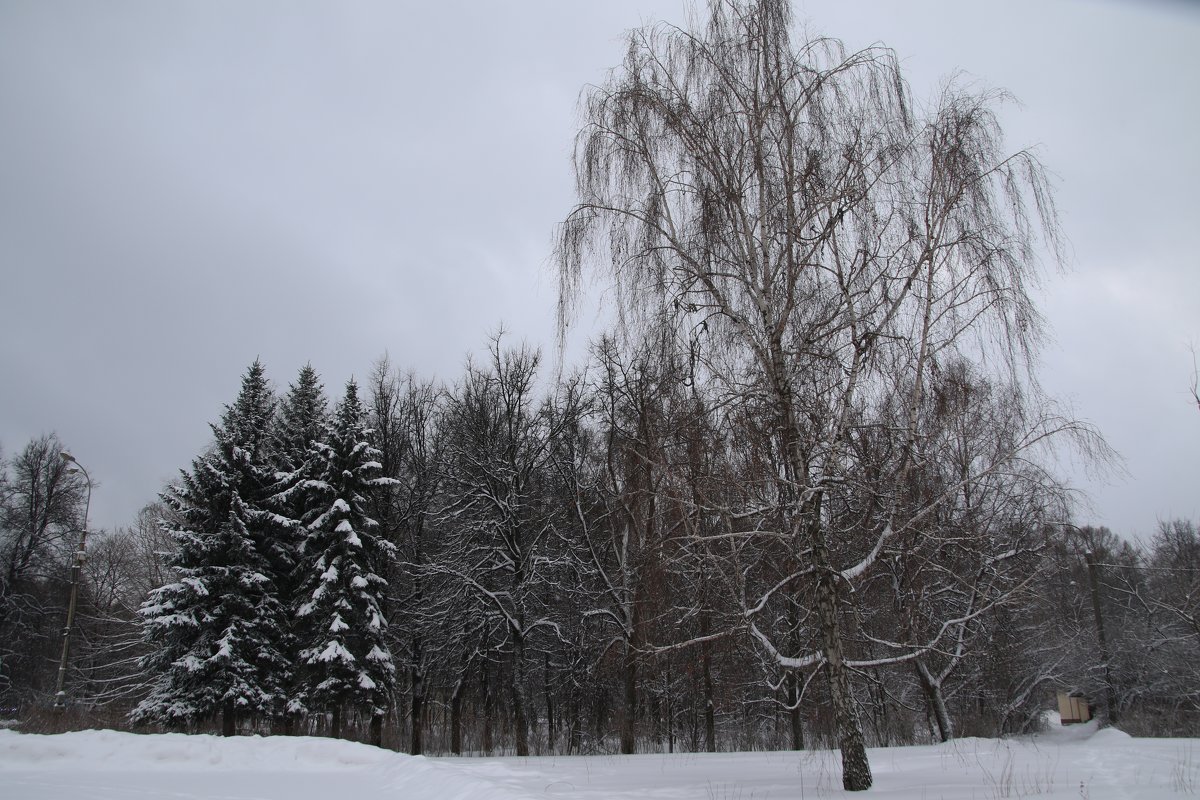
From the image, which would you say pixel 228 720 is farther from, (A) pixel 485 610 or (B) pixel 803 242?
(B) pixel 803 242

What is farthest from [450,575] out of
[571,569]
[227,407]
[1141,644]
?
[1141,644]

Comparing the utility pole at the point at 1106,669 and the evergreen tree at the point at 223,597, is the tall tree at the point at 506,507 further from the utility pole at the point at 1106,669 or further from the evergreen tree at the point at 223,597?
the utility pole at the point at 1106,669

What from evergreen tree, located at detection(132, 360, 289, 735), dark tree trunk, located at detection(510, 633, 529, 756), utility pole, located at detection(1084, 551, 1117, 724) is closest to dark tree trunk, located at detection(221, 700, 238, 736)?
evergreen tree, located at detection(132, 360, 289, 735)

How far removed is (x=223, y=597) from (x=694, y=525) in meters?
19.1

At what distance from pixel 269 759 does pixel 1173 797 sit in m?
11.8

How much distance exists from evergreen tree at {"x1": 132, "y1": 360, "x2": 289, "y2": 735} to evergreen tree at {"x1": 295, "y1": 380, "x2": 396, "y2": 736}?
1.16 m

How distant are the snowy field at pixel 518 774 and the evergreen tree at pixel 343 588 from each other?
28.9 feet

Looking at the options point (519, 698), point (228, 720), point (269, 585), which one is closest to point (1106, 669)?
point (519, 698)

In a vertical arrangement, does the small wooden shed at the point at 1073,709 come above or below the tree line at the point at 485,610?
below

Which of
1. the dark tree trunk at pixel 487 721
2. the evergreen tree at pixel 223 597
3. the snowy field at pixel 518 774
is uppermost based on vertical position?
the evergreen tree at pixel 223 597

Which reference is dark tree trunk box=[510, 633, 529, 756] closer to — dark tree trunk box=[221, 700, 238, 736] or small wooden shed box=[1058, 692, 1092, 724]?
dark tree trunk box=[221, 700, 238, 736]

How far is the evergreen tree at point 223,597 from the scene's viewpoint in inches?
810

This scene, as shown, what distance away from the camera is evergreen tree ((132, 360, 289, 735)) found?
20.6 m

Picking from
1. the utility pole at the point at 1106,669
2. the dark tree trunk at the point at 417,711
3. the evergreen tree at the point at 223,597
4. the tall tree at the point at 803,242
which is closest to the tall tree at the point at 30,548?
the evergreen tree at the point at 223,597
